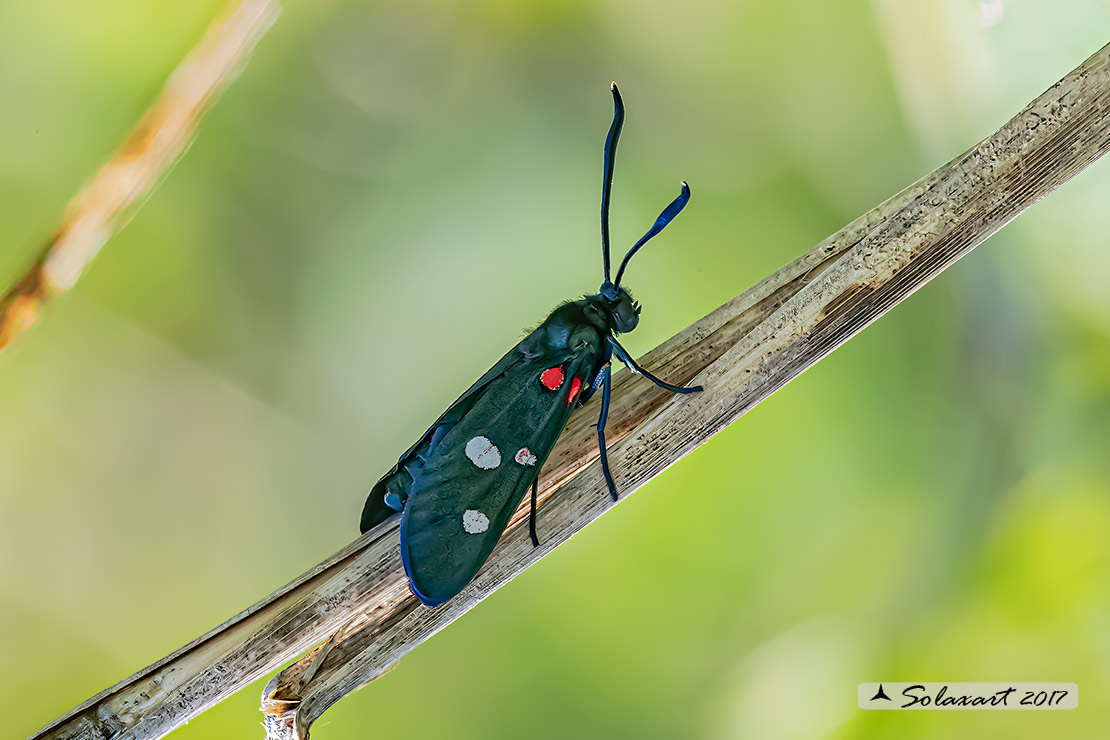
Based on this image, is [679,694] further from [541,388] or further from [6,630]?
[6,630]

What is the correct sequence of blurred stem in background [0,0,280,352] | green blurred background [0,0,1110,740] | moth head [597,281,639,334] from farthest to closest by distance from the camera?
green blurred background [0,0,1110,740] → blurred stem in background [0,0,280,352] → moth head [597,281,639,334]

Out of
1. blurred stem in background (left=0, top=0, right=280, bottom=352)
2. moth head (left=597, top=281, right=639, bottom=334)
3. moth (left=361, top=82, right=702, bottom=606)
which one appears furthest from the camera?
blurred stem in background (left=0, top=0, right=280, bottom=352)

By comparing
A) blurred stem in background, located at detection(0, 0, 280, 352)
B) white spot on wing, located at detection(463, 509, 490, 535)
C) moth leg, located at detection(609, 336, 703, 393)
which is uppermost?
blurred stem in background, located at detection(0, 0, 280, 352)

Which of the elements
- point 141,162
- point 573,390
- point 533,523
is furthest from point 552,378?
A: point 141,162

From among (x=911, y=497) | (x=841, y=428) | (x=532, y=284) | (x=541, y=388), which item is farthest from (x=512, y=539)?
(x=911, y=497)

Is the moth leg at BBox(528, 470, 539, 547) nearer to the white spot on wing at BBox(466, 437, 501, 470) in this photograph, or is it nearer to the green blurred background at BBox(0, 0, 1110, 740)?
the white spot on wing at BBox(466, 437, 501, 470)

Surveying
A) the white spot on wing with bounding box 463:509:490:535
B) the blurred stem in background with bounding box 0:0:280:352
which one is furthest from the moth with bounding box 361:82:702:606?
the blurred stem in background with bounding box 0:0:280:352
